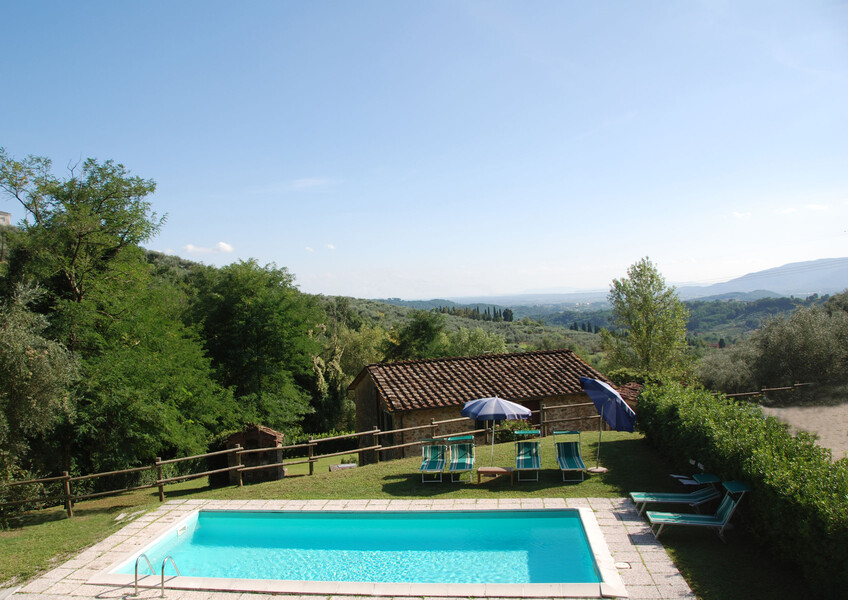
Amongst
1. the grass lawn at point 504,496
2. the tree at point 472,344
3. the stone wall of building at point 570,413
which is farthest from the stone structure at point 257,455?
the tree at point 472,344

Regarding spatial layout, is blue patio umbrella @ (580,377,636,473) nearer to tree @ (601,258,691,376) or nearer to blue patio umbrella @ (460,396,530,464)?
blue patio umbrella @ (460,396,530,464)

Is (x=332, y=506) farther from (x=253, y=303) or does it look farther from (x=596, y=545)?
(x=253, y=303)

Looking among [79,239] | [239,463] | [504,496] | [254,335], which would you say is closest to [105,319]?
[79,239]

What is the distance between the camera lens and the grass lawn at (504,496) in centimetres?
695

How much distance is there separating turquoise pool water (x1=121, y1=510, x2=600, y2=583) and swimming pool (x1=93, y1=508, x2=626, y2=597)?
2 cm

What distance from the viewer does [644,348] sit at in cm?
3050

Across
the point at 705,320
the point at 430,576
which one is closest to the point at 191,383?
the point at 430,576

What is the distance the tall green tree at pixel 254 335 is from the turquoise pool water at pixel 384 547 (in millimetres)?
14720

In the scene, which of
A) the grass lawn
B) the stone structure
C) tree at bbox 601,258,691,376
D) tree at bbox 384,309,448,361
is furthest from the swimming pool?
tree at bbox 384,309,448,361

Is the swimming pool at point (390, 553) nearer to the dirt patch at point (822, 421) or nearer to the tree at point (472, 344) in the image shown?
the dirt patch at point (822, 421)

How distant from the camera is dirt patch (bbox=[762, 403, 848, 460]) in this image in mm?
15254

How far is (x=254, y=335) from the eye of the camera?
26203mm

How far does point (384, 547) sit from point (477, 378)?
10055 mm

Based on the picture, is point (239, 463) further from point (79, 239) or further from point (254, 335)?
point (254, 335)
